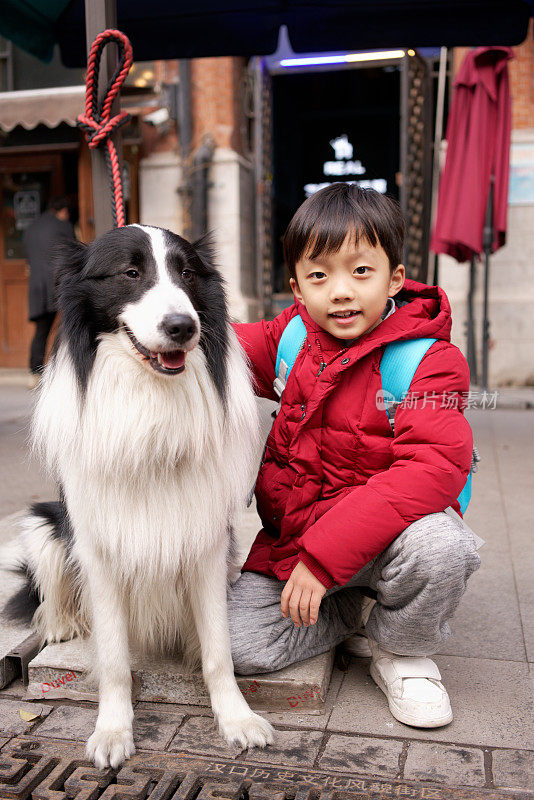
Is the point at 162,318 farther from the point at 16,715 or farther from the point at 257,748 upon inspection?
the point at 16,715

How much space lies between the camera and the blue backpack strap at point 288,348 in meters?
2.13

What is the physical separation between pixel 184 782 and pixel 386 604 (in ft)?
2.21

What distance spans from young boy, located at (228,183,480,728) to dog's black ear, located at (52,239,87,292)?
0.57m

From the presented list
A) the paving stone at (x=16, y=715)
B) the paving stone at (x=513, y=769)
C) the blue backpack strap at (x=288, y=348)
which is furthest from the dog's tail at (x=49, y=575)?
the paving stone at (x=513, y=769)

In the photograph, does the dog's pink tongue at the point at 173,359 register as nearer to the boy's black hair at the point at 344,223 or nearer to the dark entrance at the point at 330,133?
the boy's black hair at the point at 344,223

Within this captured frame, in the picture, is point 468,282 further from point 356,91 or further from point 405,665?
point 405,665

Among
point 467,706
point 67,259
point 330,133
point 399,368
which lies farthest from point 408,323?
point 330,133

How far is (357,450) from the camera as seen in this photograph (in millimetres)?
1956

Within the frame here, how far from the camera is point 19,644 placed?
7.25 ft

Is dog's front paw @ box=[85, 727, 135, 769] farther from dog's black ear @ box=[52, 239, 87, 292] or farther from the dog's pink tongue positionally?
dog's black ear @ box=[52, 239, 87, 292]

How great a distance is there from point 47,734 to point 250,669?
540 mm

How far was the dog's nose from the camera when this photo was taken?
5.19ft

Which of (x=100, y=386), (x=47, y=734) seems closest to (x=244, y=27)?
(x=100, y=386)

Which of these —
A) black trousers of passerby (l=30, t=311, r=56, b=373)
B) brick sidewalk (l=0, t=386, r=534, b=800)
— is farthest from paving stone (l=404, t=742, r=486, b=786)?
black trousers of passerby (l=30, t=311, r=56, b=373)
